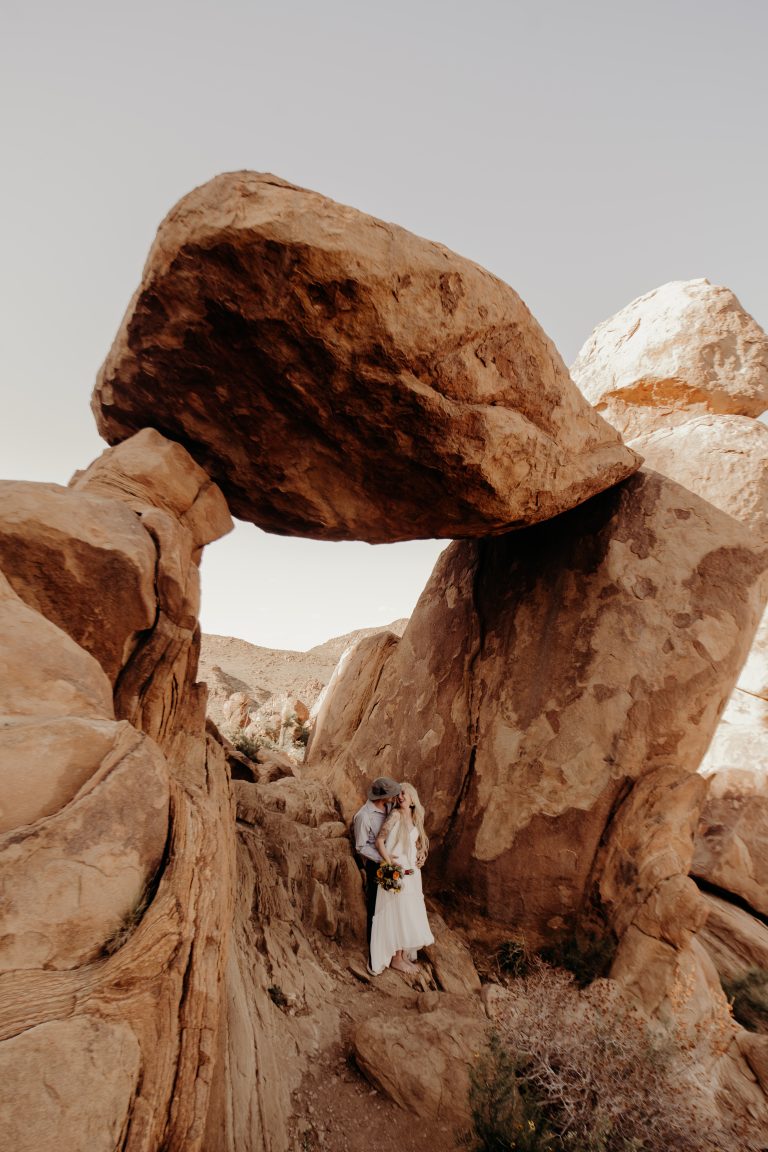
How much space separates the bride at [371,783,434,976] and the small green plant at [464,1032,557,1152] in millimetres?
1808

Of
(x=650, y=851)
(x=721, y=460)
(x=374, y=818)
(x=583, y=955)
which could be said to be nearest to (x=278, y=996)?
(x=374, y=818)

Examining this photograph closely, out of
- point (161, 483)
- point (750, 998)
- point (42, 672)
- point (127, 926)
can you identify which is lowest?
point (750, 998)

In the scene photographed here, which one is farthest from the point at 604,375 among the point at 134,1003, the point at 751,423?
the point at 134,1003

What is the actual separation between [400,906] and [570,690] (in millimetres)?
2731

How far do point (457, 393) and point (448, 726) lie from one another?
3965 millimetres

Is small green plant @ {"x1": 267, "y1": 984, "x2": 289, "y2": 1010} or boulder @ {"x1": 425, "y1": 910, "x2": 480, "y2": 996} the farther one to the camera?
boulder @ {"x1": 425, "y1": 910, "x2": 480, "y2": 996}

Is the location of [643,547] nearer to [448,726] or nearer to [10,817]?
[448,726]

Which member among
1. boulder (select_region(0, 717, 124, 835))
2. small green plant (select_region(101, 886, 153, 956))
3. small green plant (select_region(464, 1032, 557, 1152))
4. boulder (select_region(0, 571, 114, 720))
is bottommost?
small green plant (select_region(464, 1032, 557, 1152))

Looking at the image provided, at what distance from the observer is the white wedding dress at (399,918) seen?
5.24 meters

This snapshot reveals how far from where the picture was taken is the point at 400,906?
5.30 meters

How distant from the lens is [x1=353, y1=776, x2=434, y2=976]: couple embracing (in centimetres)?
526

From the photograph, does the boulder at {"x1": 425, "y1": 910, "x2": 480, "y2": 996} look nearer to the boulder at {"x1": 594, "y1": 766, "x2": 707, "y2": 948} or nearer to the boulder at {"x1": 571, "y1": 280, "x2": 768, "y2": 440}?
the boulder at {"x1": 594, "y1": 766, "x2": 707, "y2": 948}

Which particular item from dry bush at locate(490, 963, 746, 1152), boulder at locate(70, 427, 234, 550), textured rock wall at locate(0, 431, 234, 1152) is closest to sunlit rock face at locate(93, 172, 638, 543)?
boulder at locate(70, 427, 234, 550)

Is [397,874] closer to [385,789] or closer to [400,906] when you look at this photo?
[400,906]
